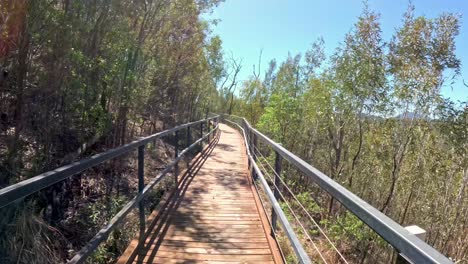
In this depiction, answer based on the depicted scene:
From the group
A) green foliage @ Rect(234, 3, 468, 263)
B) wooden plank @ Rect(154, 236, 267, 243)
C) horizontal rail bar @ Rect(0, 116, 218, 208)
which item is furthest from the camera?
green foliage @ Rect(234, 3, 468, 263)

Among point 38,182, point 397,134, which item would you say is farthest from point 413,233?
point 397,134

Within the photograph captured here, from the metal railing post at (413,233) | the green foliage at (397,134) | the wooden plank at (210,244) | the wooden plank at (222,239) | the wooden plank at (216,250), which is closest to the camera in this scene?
the metal railing post at (413,233)

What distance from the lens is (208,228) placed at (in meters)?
4.09

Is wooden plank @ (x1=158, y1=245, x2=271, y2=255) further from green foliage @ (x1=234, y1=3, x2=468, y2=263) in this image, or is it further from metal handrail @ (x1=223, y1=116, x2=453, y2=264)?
green foliage @ (x1=234, y1=3, x2=468, y2=263)

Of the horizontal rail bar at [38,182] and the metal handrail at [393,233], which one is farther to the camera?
the horizontal rail bar at [38,182]

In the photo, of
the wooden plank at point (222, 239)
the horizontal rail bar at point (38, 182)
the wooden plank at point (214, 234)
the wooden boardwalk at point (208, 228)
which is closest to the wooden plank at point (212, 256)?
the wooden boardwalk at point (208, 228)

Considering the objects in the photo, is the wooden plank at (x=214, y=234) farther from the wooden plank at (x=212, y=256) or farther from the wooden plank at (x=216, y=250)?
the wooden plank at (x=212, y=256)

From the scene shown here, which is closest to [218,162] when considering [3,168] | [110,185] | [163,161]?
[163,161]

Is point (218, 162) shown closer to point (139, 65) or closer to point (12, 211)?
point (139, 65)

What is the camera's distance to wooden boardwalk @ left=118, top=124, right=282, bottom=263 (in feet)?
10.8

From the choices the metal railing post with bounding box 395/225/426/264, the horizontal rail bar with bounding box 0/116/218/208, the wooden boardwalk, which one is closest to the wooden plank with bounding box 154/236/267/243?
the wooden boardwalk

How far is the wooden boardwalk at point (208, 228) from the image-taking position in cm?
329

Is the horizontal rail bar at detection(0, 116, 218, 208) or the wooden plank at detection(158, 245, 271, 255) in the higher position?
the horizontal rail bar at detection(0, 116, 218, 208)

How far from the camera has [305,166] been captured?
8.23 ft
